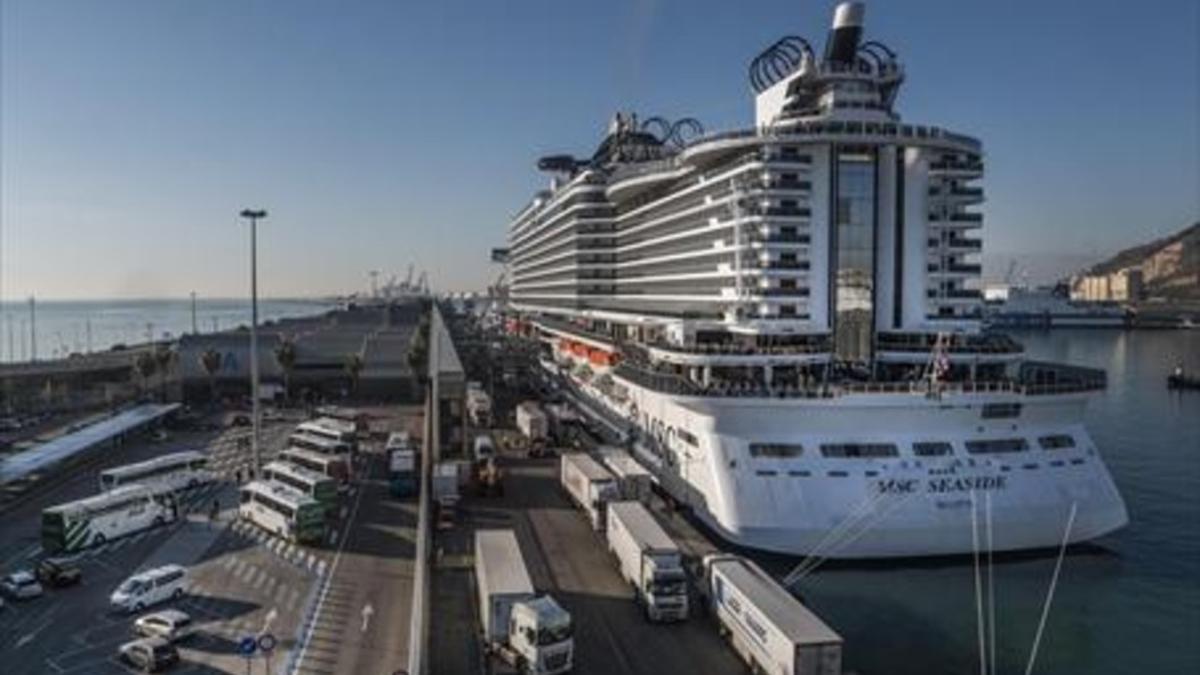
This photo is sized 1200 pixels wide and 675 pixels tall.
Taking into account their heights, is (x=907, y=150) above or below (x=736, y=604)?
above

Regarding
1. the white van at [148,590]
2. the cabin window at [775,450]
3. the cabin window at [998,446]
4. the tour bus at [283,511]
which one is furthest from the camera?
the cabin window at [998,446]

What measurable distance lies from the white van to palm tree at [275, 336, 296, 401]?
52.9m

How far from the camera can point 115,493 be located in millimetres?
40531

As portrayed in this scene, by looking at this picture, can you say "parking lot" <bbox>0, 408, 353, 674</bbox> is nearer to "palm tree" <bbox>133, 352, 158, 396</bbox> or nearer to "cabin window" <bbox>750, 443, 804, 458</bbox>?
"cabin window" <bbox>750, 443, 804, 458</bbox>

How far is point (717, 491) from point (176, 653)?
805 inches

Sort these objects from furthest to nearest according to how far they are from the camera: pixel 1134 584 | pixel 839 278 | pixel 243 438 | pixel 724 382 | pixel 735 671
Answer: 1. pixel 243 438
2. pixel 839 278
3. pixel 724 382
4. pixel 1134 584
5. pixel 735 671

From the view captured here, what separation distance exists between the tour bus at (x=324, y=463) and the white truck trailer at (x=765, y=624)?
84.2 ft

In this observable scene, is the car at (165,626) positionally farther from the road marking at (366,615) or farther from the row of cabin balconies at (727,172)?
the row of cabin balconies at (727,172)

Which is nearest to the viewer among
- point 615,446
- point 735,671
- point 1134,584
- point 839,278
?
point 735,671

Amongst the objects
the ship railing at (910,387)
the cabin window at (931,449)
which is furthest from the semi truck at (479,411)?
the cabin window at (931,449)

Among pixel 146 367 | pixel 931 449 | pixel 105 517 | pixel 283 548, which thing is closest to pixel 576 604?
pixel 283 548

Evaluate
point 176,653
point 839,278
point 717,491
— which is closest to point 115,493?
point 176,653

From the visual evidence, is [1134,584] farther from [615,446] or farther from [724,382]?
[615,446]

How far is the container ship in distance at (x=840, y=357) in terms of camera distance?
3716 centimetres
